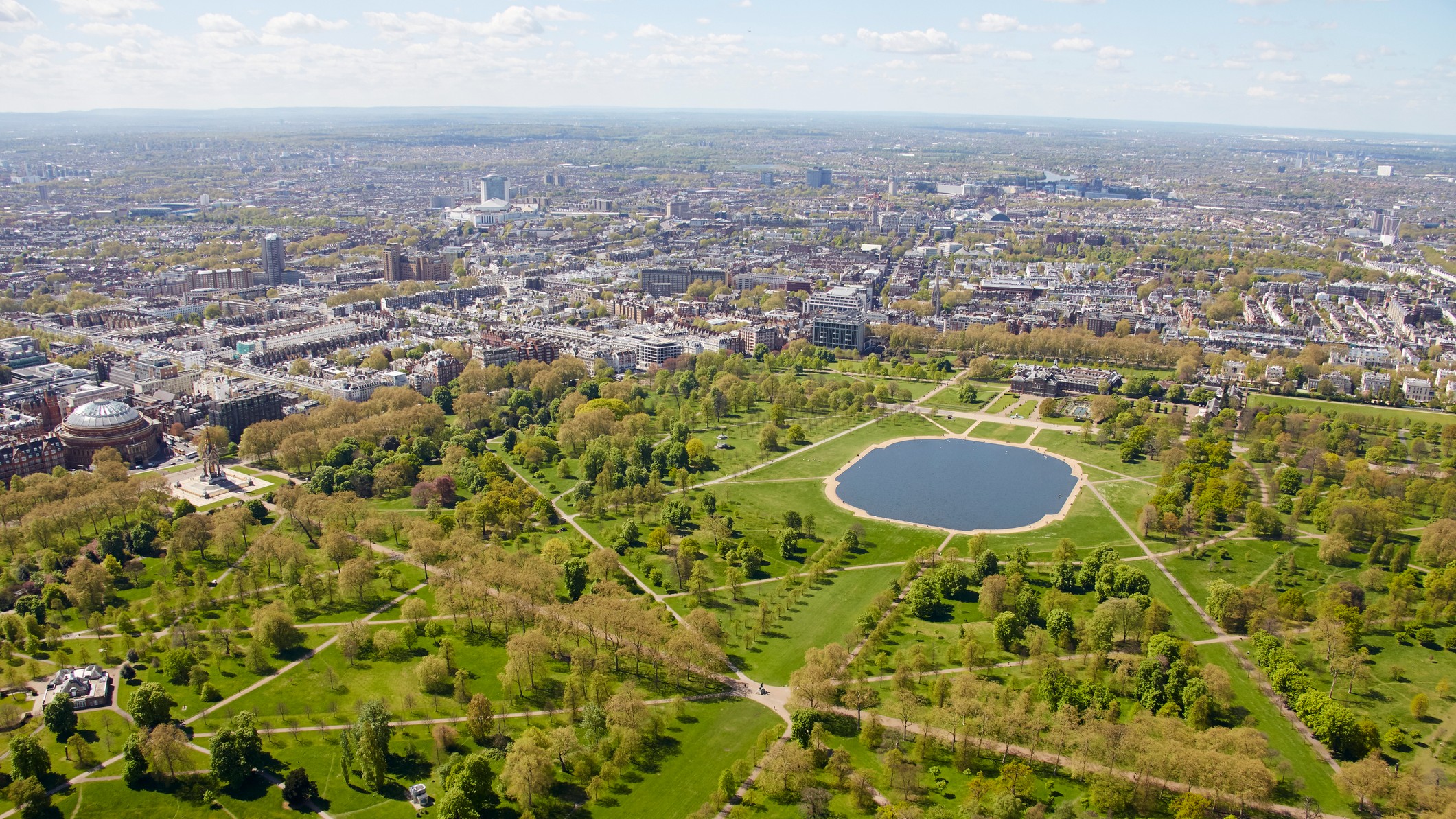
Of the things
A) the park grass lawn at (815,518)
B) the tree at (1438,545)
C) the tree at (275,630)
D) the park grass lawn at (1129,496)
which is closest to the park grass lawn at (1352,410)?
the park grass lawn at (1129,496)

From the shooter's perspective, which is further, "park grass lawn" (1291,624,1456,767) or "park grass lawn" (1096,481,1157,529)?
"park grass lawn" (1096,481,1157,529)

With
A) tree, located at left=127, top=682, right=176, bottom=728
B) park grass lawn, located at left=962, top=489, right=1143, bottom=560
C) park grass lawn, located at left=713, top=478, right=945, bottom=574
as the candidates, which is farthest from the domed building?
park grass lawn, located at left=962, top=489, right=1143, bottom=560

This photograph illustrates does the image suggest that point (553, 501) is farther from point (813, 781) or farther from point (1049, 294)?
point (1049, 294)

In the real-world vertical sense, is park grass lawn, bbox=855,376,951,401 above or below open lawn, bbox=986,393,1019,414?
above

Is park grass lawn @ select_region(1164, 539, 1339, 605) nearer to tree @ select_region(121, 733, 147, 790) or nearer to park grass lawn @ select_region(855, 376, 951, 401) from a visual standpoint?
park grass lawn @ select_region(855, 376, 951, 401)

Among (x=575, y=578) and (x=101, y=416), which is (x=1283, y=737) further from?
(x=101, y=416)

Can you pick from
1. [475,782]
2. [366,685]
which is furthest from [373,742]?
[366,685]
